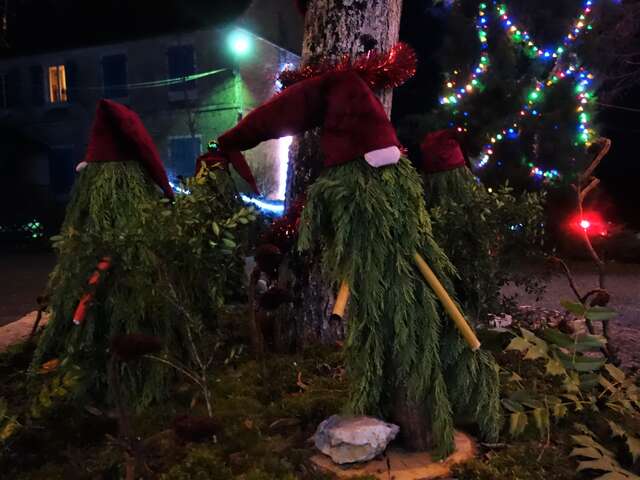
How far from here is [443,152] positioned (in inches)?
149

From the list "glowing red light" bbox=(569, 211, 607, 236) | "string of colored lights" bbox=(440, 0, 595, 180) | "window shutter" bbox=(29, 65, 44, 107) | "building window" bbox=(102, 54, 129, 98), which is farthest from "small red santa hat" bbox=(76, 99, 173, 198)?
"window shutter" bbox=(29, 65, 44, 107)

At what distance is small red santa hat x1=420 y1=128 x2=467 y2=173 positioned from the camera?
3.77m

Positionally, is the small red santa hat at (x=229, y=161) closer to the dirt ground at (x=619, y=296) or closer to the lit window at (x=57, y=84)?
the dirt ground at (x=619, y=296)

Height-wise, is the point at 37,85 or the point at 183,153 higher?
the point at 37,85

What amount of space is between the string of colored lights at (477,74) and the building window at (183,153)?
421 inches

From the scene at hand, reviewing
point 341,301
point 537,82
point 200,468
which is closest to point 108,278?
point 200,468

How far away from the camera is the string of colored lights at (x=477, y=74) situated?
9506 millimetres

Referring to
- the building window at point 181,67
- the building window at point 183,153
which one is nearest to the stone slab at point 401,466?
the building window at point 183,153

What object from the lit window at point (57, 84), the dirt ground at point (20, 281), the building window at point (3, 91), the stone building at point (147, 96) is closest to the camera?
the dirt ground at point (20, 281)

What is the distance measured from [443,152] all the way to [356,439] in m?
2.21

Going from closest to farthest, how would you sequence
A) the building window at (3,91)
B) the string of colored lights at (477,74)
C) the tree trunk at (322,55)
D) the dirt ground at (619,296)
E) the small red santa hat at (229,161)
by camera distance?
1. the small red santa hat at (229,161)
2. the tree trunk at (322,55)
3. the dirt ground at (619,296)
4. the string of colored lights at (477,74)
5. the building window at (3,91)

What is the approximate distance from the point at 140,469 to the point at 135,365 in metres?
0.78

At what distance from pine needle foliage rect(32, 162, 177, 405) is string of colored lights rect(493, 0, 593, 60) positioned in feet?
27.8

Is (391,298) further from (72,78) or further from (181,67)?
(72,78)
